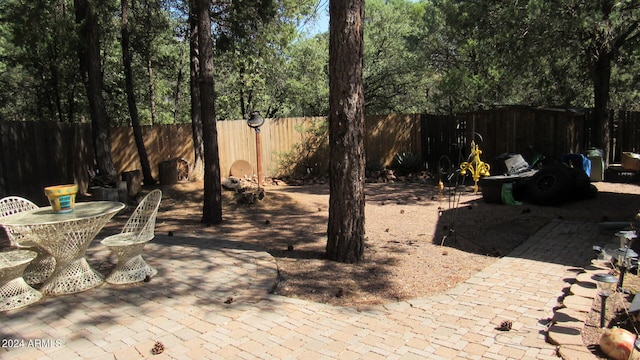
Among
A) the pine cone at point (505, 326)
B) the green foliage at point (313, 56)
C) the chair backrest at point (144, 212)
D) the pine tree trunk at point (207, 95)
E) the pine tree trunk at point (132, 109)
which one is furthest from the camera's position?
the pine tree trunk at point (132, 109)

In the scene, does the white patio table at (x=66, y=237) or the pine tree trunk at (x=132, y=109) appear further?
the pine tree trunk at (x=132, y=109)

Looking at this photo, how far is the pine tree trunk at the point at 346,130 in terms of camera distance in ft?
15.1

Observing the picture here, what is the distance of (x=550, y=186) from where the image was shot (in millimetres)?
8031

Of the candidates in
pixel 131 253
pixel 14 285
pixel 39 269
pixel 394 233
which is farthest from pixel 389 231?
pixel 14 285

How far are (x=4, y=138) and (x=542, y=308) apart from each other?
9322 mm

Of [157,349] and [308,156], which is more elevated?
[308,156]

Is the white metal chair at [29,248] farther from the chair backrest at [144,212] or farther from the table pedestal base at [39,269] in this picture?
the chair backrest at [144,212]

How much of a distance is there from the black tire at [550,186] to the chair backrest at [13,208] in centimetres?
797

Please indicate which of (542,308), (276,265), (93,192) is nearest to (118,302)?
(276,265)

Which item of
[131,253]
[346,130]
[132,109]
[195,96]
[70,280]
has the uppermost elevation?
[195,96]

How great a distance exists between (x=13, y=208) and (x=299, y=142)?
10.6 meters

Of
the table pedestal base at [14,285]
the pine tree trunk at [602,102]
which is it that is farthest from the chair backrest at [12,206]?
the pine tree trunk at [602,102]

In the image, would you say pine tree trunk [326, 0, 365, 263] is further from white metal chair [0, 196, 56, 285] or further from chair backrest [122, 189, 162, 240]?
white metal chair [0, 196, 56, 285]

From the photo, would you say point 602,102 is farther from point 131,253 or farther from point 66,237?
point 66,237
